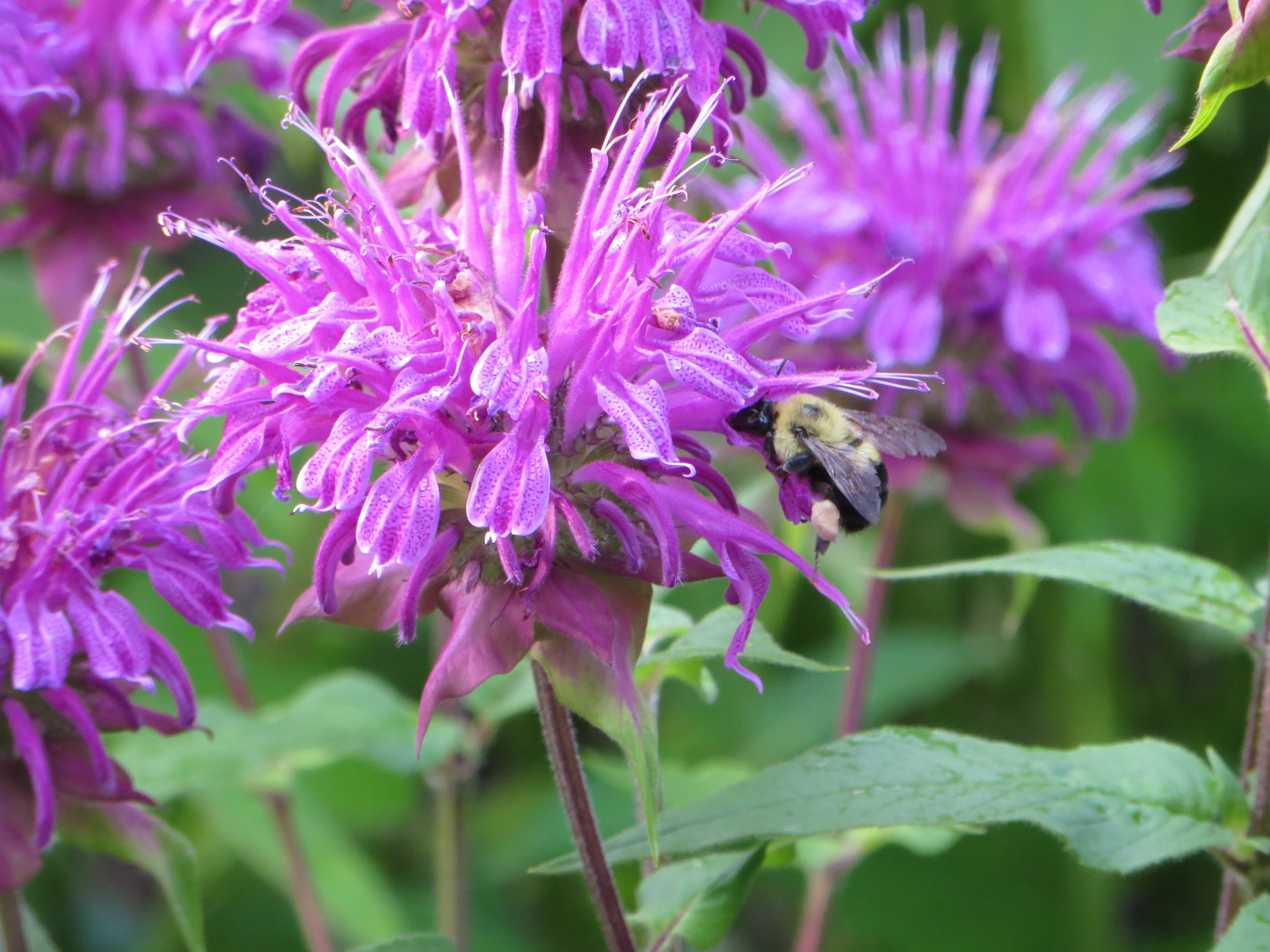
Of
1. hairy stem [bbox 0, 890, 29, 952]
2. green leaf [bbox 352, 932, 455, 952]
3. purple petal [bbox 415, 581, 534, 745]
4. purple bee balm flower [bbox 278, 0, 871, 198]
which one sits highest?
purple bee balm flower [bbox 278, 0, 871, 198]

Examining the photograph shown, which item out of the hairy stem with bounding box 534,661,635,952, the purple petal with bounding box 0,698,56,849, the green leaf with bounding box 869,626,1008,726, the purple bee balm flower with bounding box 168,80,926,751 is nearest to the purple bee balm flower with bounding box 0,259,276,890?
the purple petal with bounding box 0,698,56,849

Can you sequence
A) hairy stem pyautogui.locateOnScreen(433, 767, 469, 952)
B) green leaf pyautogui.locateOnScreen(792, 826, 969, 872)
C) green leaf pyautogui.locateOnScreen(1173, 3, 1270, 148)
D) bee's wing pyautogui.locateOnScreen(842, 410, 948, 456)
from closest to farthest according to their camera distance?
1. green leaf pyautogui.locateOnScreen(1173, 3, 1270, 148)
2. bee's wing pyautogui.locateOnScreen(842, 410, 948, 456)
3. green leaf pyautogui.locateOnScreen(792, 826, 969, 872)
4. hairy stem pyautogui.locateOnScreen(433, 767, 469, 952)

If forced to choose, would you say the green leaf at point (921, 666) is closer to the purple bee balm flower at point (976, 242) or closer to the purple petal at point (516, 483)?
the purple bee balm flower at point (976, 242)

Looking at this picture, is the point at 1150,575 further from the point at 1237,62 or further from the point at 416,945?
the point at 416,945

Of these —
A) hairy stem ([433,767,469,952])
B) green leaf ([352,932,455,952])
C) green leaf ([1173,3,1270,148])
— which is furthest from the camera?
hairy stem ([433,767,469,952])

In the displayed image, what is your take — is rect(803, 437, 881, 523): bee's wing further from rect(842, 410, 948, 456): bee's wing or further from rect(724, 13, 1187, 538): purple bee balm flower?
rect(724, 13, 1187, 538): purple bee balm flower

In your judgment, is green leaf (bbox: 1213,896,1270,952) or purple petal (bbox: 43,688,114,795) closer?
green leaf (bbox: 1213,896,1270,952)
